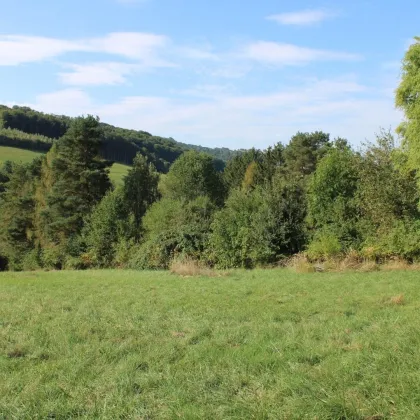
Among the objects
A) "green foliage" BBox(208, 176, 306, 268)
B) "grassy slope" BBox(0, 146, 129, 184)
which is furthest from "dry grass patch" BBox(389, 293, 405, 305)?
"grassy slope" BBox(0, 146, 129, 184)

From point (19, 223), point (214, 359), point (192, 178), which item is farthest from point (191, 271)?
point (192, 178)

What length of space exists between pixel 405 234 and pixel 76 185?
99.9ft

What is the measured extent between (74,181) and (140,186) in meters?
11.4

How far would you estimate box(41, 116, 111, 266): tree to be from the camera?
133 feet

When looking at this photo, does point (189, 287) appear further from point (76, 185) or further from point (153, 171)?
point (153, 171)

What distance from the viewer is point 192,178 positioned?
182ft

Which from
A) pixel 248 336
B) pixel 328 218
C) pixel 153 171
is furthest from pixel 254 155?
pixel 248 336

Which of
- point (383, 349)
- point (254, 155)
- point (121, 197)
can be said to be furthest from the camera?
point (254, 155)

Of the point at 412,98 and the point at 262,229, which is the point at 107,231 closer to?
the point at 262,229

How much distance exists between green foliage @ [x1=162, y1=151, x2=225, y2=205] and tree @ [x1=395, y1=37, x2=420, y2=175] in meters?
34.4

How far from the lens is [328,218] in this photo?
81.7ft

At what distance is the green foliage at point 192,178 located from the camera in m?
54.0

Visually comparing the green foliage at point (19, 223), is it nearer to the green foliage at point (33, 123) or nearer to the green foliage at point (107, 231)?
the green foliage at point (107, 231)

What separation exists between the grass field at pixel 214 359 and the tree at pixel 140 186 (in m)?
39.1
